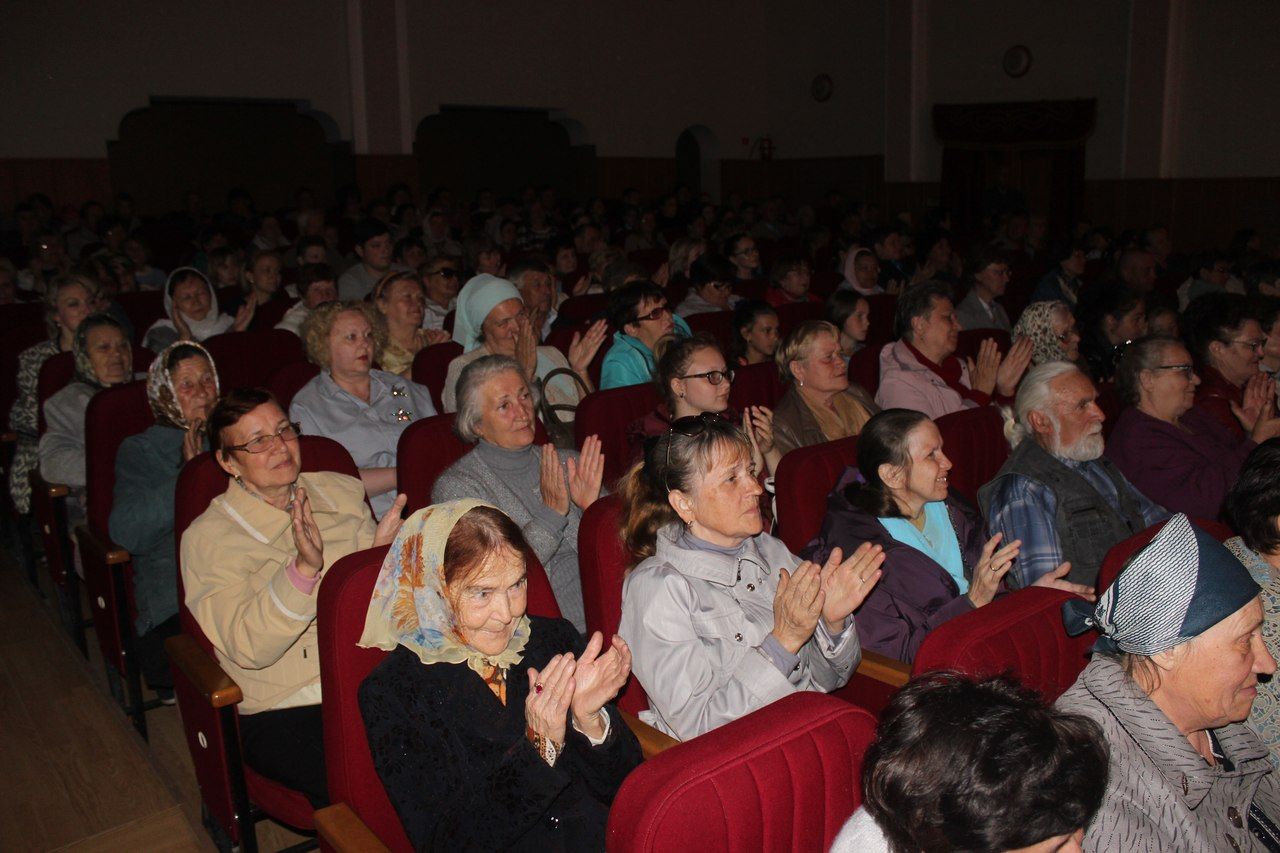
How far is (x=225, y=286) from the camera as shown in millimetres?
6793

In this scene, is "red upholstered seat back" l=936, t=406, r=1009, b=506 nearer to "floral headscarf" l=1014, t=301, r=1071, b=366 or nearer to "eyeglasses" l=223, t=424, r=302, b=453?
"floral headscarf" l=1014, t=301, r=1071, b=366

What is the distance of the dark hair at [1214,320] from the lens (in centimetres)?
410

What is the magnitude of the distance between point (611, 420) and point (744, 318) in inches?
53.1

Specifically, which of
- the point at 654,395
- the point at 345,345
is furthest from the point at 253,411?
the point at 654,395

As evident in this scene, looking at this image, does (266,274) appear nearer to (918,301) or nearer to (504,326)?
(504,326)

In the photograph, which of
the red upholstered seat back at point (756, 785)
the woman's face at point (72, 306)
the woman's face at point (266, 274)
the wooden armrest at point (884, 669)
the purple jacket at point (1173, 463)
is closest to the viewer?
the red upholstered seat back at point (756, 785)

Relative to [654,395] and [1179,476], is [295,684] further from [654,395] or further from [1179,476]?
[1179,476]

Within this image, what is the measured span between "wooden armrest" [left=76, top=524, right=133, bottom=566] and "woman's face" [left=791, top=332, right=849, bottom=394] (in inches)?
90.3

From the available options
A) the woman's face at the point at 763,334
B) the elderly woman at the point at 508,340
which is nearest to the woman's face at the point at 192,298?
the elderly woman at the point at 508,340

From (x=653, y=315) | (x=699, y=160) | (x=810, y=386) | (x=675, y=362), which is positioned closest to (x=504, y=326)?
(x=653, y=315)

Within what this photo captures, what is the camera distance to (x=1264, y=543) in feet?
6.85

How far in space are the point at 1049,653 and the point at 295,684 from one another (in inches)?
Answer: 65.3

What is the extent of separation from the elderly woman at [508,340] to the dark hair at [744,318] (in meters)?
0.77

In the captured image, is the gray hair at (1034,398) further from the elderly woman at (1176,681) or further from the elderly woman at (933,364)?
the elderly woman at (1176,681)
